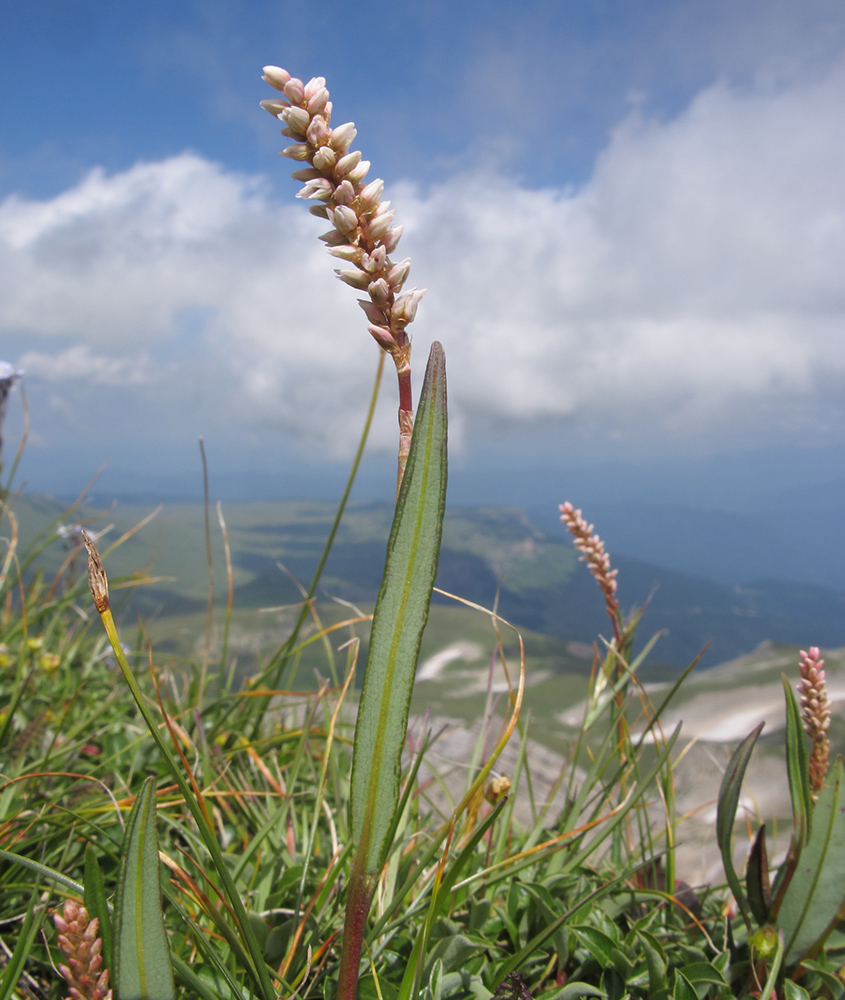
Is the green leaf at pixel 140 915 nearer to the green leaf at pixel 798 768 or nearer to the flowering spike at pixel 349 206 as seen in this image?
the flowering spike at pixel 349 206

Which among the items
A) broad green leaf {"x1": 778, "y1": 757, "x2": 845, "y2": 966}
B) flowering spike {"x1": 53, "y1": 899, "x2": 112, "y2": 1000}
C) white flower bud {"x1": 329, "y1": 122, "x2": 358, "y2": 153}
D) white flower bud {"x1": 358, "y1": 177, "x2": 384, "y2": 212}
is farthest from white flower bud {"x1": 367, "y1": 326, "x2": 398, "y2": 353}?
broad green leaf {"x1": 778, "y1": 757, "x2": 845, "y2": 966}

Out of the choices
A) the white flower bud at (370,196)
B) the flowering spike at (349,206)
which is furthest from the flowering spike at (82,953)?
the white flower bud at (370,196)

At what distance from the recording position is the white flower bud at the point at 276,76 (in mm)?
1075

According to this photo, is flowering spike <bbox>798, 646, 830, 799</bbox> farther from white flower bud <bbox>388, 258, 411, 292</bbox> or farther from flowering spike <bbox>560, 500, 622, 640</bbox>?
white flower bud <bbox>388, 258, 411, 292</bbox>

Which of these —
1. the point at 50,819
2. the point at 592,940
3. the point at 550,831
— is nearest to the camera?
the point at 592,940

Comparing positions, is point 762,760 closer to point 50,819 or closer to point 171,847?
point 171,847

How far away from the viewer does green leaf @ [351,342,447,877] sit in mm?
1108

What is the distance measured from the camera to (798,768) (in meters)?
1.66

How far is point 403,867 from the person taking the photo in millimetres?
2316

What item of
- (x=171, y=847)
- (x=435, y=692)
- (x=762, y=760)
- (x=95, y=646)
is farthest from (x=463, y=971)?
(x=435, y=692)

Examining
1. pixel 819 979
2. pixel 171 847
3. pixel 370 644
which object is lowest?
pixel 171 847

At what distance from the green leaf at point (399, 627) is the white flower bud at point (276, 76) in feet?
1.83

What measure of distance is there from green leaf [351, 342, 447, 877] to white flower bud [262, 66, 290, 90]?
1.83 feet

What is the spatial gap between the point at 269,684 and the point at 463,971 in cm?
252
